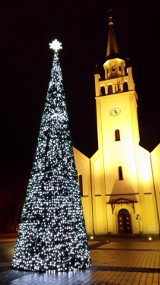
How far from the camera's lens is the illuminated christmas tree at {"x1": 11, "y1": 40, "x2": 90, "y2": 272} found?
1006 cm

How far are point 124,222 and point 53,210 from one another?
793 inches

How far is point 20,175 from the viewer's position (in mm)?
39562

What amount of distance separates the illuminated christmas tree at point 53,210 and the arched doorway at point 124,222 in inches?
745

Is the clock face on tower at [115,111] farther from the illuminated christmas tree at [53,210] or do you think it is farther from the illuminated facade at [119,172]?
the illuminated christmas tree at [53,210]

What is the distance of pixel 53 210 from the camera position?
10.4m

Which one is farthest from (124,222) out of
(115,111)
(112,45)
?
(112,45)

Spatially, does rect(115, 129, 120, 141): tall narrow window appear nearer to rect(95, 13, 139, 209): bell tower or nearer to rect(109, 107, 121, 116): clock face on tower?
rect(95, 13, 139, 209): bell tower

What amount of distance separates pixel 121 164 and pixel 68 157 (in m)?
19.3

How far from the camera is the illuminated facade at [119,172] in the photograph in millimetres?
28469

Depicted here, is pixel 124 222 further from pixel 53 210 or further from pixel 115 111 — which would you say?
pixel 53 210

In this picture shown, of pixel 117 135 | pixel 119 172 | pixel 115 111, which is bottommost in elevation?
pixel 119 172

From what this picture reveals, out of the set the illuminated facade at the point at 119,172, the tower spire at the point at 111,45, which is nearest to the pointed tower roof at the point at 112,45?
the tower spire at the point at 111,45

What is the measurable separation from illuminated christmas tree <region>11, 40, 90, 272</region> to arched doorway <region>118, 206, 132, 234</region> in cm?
1893

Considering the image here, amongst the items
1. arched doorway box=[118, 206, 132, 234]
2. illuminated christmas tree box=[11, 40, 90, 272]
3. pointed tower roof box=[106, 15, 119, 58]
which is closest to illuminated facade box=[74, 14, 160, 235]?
arched doorway box=[118, 206, 132, 234]
